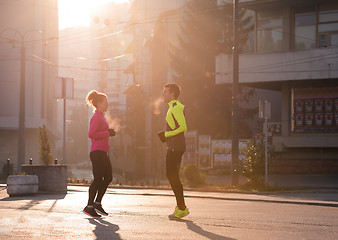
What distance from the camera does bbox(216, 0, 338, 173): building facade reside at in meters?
33.9

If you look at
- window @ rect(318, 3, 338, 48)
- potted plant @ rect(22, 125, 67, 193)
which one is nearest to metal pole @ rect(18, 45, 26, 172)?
window @ rect(318, 3, 338, 48)

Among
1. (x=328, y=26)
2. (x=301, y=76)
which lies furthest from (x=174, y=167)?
(x=328, y=26)

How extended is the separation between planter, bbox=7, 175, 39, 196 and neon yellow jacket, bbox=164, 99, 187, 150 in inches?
269

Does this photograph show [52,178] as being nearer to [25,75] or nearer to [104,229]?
[104,229]

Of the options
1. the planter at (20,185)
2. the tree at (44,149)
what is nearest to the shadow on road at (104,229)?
the planter at (20,185)

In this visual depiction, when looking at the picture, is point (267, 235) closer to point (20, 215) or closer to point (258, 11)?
point (20, 215)

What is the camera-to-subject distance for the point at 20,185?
14.9 metres

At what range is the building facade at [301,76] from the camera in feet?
111

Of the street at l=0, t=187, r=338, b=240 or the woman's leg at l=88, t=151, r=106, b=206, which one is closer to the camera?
the street at l=0, t=187, r=338, b=240

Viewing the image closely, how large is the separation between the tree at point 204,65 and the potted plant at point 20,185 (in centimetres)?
3030

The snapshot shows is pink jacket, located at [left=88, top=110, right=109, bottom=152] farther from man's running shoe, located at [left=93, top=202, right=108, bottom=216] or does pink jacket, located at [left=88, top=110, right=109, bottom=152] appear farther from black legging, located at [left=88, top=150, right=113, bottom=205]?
man's running shoe, located at [left=93, top=202, right=108, bottom=216]

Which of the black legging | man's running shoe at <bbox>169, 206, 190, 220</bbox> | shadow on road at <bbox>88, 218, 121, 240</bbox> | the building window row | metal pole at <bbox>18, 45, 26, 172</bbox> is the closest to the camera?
shadow on road at <bbox>88, 218, 121, 240</bbox>

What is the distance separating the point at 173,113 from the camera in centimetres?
920

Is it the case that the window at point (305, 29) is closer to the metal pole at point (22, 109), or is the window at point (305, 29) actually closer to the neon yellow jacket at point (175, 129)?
the metal pole at point (22, 109)
